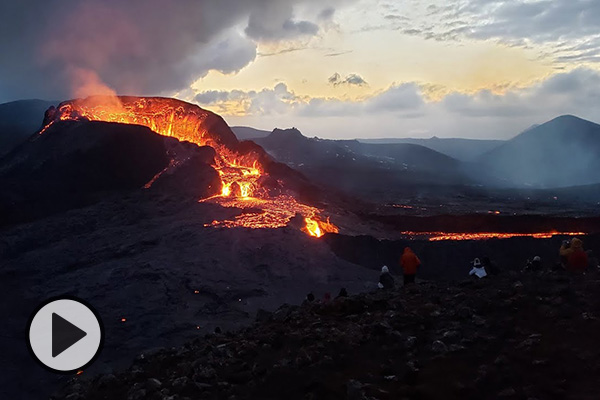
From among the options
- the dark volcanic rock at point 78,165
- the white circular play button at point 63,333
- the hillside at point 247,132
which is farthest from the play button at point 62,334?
the hillside at point 247,132

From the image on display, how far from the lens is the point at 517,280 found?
1052 cm

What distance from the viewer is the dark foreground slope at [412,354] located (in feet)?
21.6

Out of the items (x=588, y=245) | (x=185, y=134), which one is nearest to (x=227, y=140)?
(x=185, y=134)

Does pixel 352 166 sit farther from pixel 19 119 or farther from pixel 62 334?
pixel 62 334

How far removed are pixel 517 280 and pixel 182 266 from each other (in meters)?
16.1

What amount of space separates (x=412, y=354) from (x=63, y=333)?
5.21 m

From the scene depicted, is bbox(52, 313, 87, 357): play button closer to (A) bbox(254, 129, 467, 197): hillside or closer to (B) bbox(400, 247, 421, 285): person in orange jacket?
(B) bbox(400, 247, 421, 285): person in orange jacket

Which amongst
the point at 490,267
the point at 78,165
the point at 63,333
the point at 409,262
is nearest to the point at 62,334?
the point at 63,333

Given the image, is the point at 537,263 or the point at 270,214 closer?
the point at 537,263

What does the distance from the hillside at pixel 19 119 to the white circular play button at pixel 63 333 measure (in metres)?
94.0

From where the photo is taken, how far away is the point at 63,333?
3834 millimetres

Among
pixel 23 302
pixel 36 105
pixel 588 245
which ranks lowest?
pixel 23 302

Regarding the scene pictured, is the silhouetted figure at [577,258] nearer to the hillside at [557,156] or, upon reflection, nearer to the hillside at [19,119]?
the hillside at [19,119]

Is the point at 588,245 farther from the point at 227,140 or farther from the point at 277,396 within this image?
the point at 227,140
